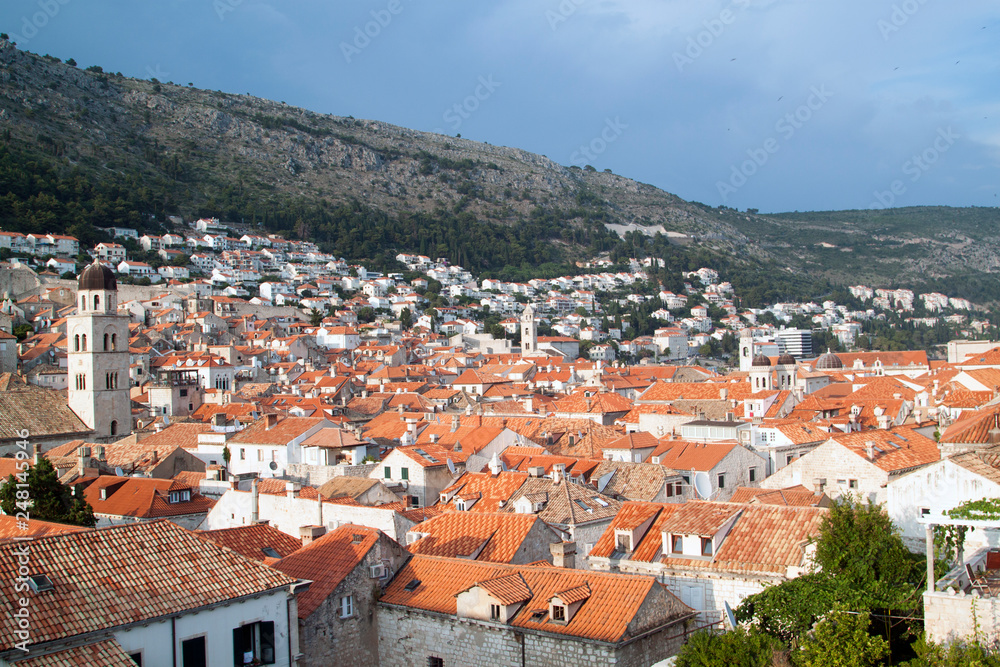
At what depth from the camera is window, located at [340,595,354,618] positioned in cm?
1545

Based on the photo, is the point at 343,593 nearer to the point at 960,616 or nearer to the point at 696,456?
the point at 960,616

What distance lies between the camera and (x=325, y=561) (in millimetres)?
16172

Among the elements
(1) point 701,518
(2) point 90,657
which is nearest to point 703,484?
(1) point 701,518

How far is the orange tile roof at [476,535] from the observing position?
63.0 feet

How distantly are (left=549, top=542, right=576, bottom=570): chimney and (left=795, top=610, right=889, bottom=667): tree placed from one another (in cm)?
577

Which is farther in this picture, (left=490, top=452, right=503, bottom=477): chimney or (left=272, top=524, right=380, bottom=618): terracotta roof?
(left=490, top=452, right=503, bottom=477): chimney

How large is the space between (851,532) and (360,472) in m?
19.5

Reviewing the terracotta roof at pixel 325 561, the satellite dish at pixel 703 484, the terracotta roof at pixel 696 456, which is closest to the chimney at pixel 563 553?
the terracotta roof at pixel 325 561

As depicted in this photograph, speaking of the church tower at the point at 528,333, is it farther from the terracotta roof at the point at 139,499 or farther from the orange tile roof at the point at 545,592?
the orange tile roof at the point at 545,592

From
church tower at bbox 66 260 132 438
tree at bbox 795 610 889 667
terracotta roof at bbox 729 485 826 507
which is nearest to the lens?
tree at bbox 795 610 889 667

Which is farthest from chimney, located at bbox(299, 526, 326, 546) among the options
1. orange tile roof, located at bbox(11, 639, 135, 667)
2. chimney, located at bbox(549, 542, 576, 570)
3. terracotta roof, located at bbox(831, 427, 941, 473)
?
terracotta roof, located at bbox(831, 427, 941, 473)

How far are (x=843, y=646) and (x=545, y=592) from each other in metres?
4.89

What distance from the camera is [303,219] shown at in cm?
16688

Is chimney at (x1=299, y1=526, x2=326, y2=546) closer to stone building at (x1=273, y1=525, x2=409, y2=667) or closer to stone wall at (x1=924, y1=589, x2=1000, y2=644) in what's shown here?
stone building at (x1=273, y1=525, x2=409, y2=667)
